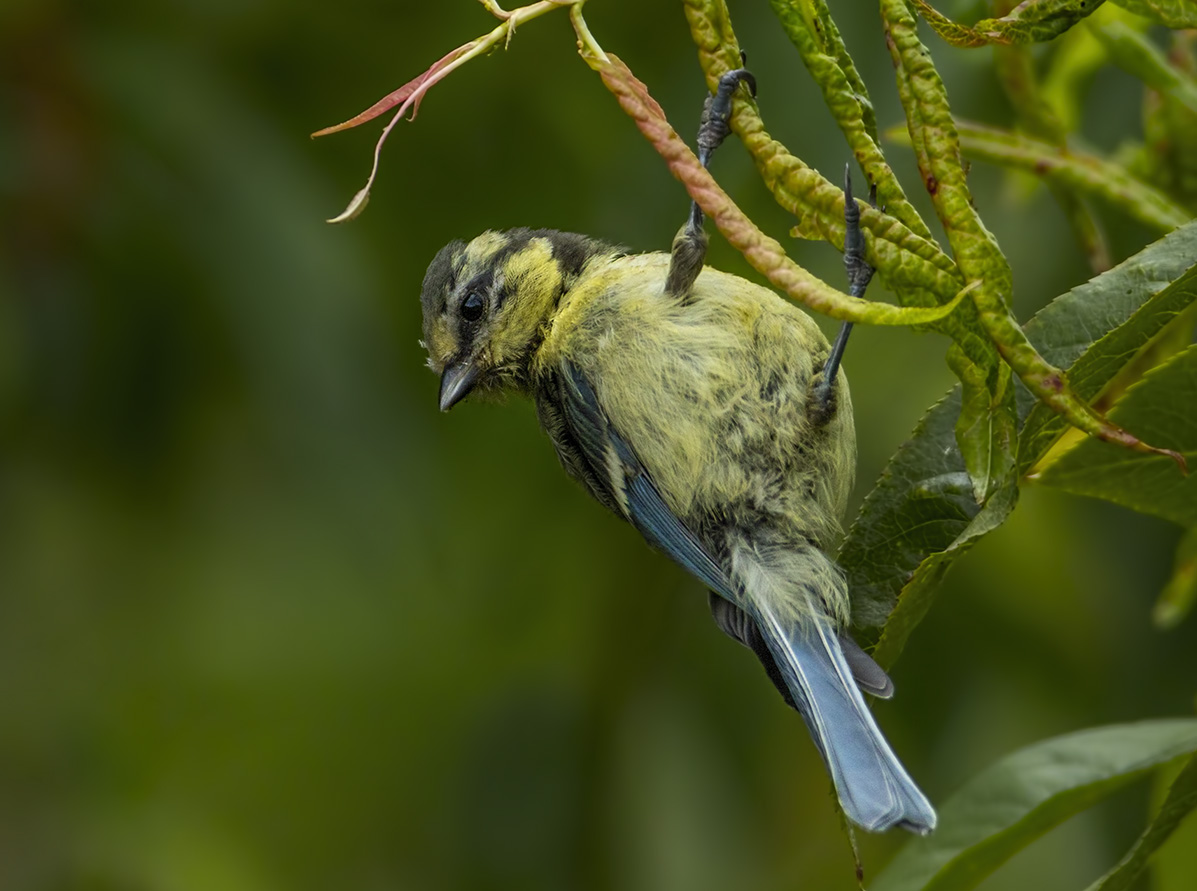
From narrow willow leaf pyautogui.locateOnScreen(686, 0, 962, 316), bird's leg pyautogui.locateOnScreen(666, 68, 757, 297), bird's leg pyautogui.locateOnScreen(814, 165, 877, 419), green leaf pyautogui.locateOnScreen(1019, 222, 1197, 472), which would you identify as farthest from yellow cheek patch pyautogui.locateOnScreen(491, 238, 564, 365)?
narrow willow leaf pyautogui.locateOnScreen(686, 0, 962, 316)

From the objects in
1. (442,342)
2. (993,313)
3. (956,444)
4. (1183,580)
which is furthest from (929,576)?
(442,342)

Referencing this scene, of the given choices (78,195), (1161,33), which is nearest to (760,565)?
(1161,33)

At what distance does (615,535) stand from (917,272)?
8.10 feet

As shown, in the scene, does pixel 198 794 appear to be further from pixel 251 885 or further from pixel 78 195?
pixel 78 195

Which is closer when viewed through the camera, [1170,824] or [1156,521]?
[1170,824]

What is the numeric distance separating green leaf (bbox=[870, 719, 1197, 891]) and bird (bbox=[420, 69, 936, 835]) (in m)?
0.26

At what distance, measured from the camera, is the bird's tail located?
1.45 metres

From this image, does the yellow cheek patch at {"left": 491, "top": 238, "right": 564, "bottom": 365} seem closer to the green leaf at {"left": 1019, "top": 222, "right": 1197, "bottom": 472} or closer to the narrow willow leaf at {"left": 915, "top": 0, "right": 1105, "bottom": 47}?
the green leaf at {"left": 1019, "top": 222, "right": 1197, "bottom": 472}

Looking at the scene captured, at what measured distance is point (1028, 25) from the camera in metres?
1.22

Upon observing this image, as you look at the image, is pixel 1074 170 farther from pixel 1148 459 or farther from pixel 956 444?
pixel 956 444

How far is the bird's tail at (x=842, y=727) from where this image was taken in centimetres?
145

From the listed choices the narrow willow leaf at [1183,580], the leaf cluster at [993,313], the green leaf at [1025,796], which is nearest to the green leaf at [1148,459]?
the leaf cluster at [993,313]

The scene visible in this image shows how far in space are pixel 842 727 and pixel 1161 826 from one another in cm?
37

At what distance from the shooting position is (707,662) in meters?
3.63
